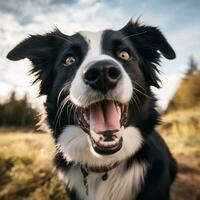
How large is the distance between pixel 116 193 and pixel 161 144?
0.75 m

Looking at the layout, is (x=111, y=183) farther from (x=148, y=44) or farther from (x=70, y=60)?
(x=148, y=44)

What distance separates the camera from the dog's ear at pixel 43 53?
3.88 metres

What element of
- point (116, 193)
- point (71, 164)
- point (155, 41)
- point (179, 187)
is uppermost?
point (155, 41)

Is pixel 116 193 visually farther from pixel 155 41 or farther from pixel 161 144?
pixel 155 41

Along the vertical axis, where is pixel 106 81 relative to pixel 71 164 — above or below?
above

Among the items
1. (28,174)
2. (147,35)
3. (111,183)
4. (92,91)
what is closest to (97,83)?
(92,91)

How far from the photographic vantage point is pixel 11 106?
11789 mm

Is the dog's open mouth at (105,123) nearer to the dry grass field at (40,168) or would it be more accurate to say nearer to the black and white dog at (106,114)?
the black and white dog at (106,114)

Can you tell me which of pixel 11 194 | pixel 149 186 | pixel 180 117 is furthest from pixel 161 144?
pixel 180 117

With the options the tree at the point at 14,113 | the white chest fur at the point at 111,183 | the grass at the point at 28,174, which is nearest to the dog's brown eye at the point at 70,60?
the white chest fur at the point at 111,183

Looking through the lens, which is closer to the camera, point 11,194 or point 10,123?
point 11,194

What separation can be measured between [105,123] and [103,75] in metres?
0.40

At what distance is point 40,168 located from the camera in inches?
224

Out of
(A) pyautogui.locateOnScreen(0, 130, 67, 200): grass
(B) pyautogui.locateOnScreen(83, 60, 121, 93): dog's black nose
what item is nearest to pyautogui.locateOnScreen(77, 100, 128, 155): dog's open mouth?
(B) pyautogui.locateOnScreen(83, 60, 121, 93): dog's black nose
